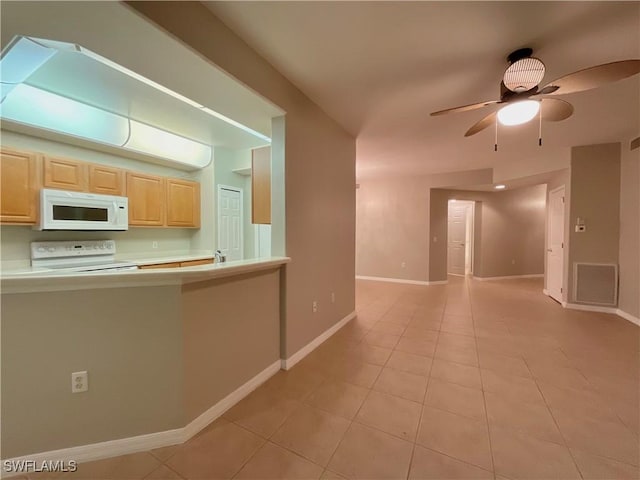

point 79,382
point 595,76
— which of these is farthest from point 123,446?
point 595,76

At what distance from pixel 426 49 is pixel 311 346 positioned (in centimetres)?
277

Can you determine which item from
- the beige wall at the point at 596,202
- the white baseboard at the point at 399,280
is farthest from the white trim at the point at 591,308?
the white baseboard at the point at 399,280

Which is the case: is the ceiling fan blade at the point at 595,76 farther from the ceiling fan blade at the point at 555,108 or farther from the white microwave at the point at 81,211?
the white microwave at the point at 81,211

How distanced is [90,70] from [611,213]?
21.7 ft

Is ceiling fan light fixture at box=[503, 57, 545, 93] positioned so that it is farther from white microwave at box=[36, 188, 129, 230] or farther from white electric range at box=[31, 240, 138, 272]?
white microwave at box=[36, 188, 129, 230]

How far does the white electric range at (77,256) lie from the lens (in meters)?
2.88

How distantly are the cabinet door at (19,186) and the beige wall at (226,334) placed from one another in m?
2.48

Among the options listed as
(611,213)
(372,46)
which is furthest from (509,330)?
(372,46)

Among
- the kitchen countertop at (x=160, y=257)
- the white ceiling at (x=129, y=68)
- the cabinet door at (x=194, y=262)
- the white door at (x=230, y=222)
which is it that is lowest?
the cabinet door at (x=194, y=262)

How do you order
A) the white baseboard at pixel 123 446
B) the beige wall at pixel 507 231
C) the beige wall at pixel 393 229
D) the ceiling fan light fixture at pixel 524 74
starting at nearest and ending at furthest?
the white baseboard at pixel 123 446
the ceiling fan light fixture at pixel 524 74
the beige wall at pixel 393 229
the beige wall at pixel 507 231

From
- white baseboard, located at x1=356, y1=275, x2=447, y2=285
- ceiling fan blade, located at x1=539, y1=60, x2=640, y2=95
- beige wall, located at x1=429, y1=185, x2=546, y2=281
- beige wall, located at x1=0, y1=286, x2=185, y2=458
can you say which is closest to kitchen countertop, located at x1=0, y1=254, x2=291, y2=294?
beige wall, located at x1=0, y1=286, x2=185, y2=458

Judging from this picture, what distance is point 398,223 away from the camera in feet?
21.1

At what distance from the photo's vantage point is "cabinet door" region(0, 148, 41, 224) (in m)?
2.53

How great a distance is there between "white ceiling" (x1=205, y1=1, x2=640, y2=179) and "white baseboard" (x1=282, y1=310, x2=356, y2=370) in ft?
8.21
